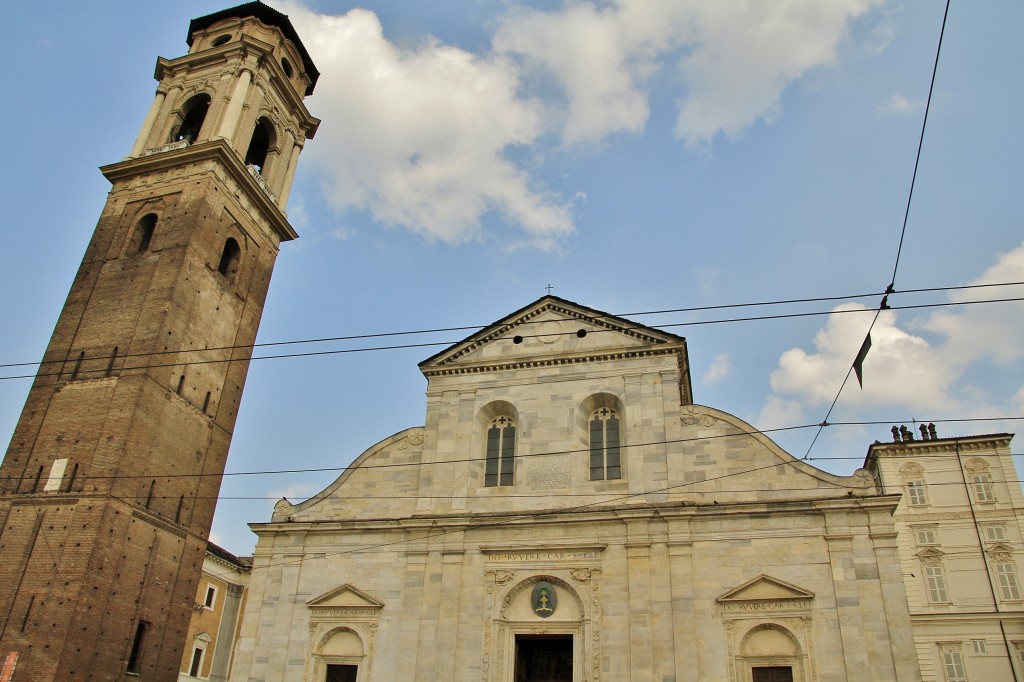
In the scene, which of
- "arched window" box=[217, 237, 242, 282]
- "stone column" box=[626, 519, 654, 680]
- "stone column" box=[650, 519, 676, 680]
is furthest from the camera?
"arched window" box=[217, 237, 242, 282]

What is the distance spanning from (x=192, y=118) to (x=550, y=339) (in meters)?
21.5

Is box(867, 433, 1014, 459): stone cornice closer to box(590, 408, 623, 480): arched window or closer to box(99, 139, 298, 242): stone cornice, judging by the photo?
box(590, 408, 623, 480): arched window

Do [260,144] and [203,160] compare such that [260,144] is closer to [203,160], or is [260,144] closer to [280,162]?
[280,162]

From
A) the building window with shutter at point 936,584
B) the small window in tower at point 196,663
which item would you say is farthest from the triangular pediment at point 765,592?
the small window in tower at point 196,663

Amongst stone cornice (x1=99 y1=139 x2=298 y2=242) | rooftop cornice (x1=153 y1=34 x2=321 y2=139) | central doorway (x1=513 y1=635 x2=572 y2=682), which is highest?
rooftop cornice (x1=153 y1=34 x2=321 y2=139)

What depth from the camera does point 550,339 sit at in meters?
23.5

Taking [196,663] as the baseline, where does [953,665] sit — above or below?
above

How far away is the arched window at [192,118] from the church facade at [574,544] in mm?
17955

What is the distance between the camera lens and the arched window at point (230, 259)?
103ft

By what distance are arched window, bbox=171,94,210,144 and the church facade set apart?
17955mm

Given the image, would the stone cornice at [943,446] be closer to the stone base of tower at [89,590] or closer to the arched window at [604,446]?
the arched window at [604,446]

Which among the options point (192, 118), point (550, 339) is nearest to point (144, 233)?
point (192, 118)

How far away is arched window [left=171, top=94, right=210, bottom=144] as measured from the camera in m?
33.5

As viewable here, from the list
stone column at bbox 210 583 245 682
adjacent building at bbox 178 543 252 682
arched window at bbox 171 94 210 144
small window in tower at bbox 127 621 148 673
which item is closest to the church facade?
small window in tower at bbox 127 621 148 673
